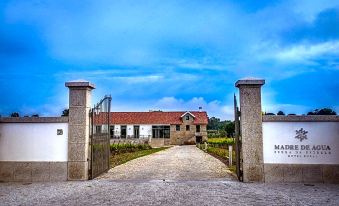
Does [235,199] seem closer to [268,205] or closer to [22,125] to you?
[268,205]

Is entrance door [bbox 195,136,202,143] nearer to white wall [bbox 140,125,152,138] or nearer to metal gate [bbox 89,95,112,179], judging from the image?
white wall [bbox 140,125,152,138]

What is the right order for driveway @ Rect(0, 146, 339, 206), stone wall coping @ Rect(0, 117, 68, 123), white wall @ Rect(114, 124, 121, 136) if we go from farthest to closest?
white wall @ Rect(114, 124, 121, 136), stone wall coping @ Rect(0, 117, 68, 123), driveway @ Rect(0, 146, 339, 206)

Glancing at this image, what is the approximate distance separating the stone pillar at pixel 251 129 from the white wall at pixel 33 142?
5509mm

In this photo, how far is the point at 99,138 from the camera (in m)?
12.0

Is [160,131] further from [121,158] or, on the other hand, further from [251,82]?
[251,82]

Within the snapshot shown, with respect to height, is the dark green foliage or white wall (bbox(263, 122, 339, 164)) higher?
white wall (bbox(263, 122, 339, 164))

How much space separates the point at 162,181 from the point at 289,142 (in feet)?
13.3

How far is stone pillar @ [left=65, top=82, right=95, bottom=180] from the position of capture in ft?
35.5

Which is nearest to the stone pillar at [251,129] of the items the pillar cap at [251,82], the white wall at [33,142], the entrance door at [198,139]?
the pillar cap at [251,82]

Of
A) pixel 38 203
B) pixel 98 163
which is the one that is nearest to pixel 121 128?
pixel 98 163

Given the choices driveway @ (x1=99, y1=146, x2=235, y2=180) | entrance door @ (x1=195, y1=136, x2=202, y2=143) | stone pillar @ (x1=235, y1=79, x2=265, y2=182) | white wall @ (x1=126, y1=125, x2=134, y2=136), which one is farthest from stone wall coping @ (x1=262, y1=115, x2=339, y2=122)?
white wall @ (x1=126, y1=125, x2=134, y2=136)

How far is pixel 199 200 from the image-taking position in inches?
311

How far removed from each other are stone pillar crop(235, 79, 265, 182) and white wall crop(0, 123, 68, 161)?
5.51m

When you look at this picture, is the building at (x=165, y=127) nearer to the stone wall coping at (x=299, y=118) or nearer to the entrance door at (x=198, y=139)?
the entrance door at (x=198, y=139)
